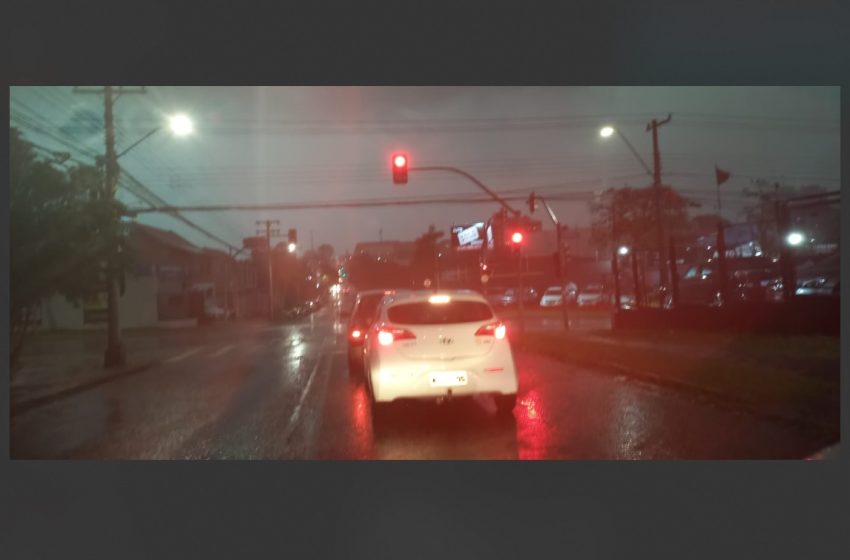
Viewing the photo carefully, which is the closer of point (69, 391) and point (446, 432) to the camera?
point (446, 432)

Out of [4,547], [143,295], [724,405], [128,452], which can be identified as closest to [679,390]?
[724,405]

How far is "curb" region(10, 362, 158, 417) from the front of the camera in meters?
12.2

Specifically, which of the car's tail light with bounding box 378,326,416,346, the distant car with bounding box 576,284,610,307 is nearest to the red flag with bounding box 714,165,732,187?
the car's tail light with bounding box 378,326,416,346

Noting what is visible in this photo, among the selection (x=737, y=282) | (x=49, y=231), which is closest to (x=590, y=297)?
(x=737, y=282)

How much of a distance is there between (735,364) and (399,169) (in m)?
6.57

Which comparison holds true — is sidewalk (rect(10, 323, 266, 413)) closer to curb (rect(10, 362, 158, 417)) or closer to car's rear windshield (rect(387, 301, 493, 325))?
curb (rect(10, 362, 158, 417))

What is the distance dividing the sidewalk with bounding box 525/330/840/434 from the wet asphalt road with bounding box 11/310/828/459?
0.95 feet

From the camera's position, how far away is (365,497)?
711 centimetres

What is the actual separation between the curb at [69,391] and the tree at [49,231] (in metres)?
0.74

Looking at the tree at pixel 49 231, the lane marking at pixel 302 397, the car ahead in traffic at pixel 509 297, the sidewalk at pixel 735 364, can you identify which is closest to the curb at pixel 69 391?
the tree at pixel 49 231

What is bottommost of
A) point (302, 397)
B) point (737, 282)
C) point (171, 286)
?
point (302, 397)

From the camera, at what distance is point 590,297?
1527 inches

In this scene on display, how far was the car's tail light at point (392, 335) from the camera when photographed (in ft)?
30.6

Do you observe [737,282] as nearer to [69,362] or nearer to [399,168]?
[399,168]
